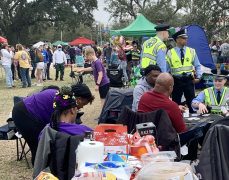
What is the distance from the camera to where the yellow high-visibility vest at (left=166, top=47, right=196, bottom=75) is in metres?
6.77

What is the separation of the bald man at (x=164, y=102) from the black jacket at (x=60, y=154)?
1335 millimetres

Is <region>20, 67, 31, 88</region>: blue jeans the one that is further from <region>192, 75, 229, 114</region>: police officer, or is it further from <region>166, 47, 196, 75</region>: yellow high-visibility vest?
<region>192, 75, 229, 114</region>: police officer

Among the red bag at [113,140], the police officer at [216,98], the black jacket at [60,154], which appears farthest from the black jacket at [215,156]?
the police officer at [216,98]

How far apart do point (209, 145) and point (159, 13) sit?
37611 millimetres

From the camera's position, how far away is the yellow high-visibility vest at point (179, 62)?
677 cm

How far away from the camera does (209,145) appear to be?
2756mm

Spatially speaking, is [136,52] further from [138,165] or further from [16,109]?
[138,165]

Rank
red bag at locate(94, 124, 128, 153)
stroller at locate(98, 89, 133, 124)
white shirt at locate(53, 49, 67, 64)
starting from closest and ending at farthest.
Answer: red bag at locate(94, 124, 128, 153), stroller at locate(98, 89, 133, 124), white shirt at locate(53, 49, 67, 64)

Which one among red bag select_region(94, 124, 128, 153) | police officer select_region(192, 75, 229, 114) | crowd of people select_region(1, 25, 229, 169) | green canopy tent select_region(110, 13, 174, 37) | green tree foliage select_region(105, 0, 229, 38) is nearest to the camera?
Result: red bag select_region(94, 124, 128, 153)

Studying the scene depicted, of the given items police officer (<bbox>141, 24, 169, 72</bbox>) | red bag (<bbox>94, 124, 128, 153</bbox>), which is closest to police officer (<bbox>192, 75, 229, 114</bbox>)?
police officer (<bbox>141, 24, 169, 72</bbox>)

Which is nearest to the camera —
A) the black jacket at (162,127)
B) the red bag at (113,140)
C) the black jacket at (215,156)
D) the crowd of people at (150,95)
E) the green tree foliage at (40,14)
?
the black jacket at (215,156)

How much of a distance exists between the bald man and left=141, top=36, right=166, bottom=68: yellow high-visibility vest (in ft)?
6.48

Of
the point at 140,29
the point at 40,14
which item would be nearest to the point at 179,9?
the point at 40,14

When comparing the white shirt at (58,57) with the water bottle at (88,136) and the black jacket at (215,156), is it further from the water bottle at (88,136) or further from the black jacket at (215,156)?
the black jacket at (215,156)
